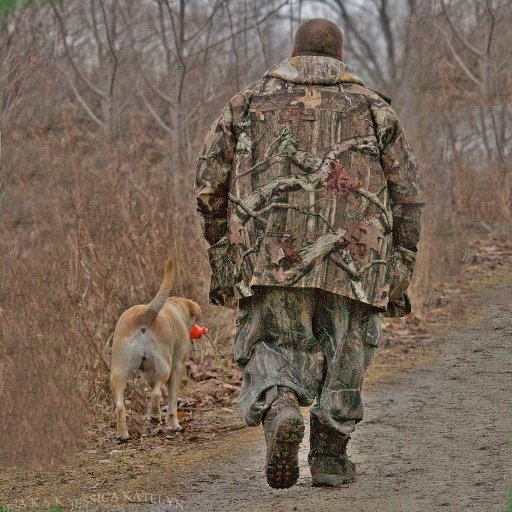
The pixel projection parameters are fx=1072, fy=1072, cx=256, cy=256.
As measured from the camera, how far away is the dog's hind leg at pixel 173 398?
7.15 m

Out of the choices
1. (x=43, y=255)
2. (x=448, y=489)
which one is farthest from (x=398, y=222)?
(x=43, y=255)

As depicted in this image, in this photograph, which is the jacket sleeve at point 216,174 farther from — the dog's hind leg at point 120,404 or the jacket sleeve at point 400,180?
the dog's hind leg at point 120,404

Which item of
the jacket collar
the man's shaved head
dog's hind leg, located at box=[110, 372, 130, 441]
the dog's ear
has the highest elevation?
the man's shaved head

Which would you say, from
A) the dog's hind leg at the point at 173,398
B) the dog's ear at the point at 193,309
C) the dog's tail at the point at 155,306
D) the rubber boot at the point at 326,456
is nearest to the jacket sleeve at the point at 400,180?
the rubber boot at the point at 326,456

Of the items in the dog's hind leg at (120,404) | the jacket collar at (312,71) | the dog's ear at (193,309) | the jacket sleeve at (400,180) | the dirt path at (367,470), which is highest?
the jacket collar at (312,71)

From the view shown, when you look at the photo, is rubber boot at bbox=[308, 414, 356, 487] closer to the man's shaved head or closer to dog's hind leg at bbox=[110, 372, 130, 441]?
the man's shaved head

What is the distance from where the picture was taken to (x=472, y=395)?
24.8 ft

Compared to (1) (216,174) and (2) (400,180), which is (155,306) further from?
(2) (400,180)

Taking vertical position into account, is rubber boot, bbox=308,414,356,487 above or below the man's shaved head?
below

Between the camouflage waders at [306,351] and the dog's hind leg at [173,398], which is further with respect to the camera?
the dog's hind leg at [173,398]

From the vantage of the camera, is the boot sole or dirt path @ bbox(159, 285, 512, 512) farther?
dirt path @ bbox(159, 285, 512, 512)

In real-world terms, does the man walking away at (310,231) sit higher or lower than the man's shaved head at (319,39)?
lower

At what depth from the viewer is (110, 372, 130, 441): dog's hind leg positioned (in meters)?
6.77

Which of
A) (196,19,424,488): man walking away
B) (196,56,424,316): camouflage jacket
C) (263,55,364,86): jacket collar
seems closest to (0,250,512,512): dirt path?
(196,19,424,488): man walking away
